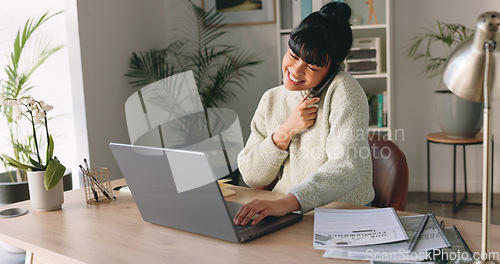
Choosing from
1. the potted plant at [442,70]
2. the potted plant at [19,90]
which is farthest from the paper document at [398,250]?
the potted plant at [442,70]

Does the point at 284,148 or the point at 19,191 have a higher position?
the point at 284,148

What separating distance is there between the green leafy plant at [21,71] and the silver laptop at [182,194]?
4.96 ft

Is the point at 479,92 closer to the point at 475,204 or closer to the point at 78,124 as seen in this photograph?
the point at 78,124

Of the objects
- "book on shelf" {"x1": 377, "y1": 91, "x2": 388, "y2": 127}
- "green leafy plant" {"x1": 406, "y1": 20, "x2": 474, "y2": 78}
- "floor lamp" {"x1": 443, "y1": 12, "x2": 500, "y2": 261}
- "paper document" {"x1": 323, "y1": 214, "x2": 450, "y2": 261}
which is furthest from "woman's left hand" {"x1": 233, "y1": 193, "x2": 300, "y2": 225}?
"green leafy plant" {"x1": 406, "y1": 20, "x2": 474, "y2": 78}

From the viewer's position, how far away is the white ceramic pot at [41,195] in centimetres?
141

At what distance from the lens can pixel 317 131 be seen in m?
1.47

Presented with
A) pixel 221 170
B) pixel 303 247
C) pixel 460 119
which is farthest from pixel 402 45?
pixel 303 247

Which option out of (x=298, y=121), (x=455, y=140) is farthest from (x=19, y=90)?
(x=455, y=140)

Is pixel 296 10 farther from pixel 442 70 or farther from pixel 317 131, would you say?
pixel 317 131

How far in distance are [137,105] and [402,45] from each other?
90.3 inches

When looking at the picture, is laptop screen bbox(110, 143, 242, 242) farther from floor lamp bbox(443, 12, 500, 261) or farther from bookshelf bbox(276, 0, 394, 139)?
bookshelf bbox(276, 0, 394, 139)

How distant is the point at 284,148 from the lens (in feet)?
4.97

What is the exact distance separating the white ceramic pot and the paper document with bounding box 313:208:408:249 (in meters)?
0.74

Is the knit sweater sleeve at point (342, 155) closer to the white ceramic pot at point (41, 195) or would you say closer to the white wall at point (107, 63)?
the white ceramic pot at point (41, 195)
